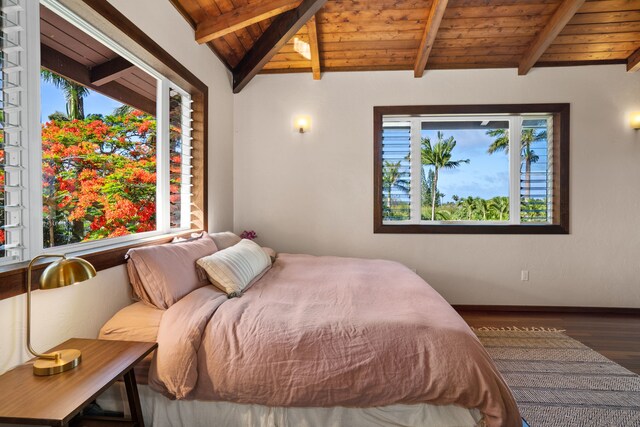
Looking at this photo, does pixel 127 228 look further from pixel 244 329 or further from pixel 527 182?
pixel 527 182

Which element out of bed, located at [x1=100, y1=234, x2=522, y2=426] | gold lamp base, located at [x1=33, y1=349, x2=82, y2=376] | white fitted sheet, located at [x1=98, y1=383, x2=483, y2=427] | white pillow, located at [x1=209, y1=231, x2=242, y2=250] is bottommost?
white fitted sheet, located at [x1=98, y1=383, x2=483, y2=427]

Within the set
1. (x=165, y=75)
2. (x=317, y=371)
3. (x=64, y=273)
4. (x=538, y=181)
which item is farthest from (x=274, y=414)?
(x=538, y=181)

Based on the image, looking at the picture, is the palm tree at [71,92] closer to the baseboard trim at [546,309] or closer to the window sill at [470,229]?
the window sill at [470,229]

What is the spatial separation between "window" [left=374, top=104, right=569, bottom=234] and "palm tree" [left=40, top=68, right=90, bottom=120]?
2650 mm

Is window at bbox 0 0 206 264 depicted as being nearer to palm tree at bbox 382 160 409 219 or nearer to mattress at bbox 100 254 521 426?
mattress at bbox 100 254 521 426

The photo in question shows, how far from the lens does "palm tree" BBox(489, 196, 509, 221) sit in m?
3.62

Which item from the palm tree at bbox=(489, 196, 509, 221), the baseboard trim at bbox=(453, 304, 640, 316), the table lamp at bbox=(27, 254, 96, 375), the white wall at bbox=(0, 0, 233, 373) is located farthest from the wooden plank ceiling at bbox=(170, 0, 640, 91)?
the baseboard trim at bbox=(453, 304, 640, 316)

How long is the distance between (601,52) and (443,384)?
393 cm

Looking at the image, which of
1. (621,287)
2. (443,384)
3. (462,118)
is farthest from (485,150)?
(443,384)

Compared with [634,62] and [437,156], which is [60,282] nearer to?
[437,156]

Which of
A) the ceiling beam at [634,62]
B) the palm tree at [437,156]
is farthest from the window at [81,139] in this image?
the ceiling beam at [634,62]

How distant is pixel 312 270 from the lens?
251 cm

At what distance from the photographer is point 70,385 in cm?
104

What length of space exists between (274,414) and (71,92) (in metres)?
1.86
